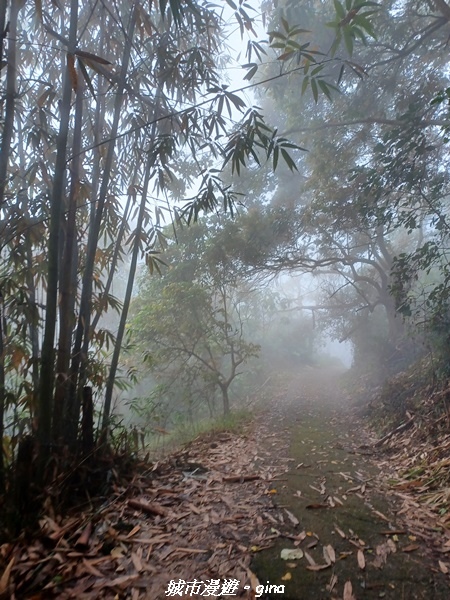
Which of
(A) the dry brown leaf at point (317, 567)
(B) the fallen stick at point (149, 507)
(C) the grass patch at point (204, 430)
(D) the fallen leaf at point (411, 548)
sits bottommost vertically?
(D) the fallen leaf at point (411, 548)

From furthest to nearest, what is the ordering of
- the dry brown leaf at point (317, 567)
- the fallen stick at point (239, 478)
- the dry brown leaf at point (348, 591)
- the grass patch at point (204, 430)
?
the grass patch at point (204, 430), the fallen stick at point (239, 478), the dry brown leaf at point (317, 567), the dry brown leaf at point (348, 591)

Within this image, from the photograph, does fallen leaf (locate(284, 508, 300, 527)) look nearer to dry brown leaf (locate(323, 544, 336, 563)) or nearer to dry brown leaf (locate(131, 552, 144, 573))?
dry brown leaf (locate(323, 544, 336, 563))

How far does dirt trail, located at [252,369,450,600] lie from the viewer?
70.2 inches

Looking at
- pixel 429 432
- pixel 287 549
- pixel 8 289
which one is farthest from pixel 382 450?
pixel 8 289

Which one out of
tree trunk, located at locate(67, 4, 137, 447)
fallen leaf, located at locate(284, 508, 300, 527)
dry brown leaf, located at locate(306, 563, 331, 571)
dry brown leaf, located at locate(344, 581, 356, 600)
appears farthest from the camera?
tree trunk, located at locate(67, 4, 137, 447)

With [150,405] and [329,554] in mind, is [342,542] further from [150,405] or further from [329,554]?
[150,405]

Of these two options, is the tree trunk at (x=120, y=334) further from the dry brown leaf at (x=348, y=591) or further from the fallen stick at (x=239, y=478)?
the dry brown leaf at (x=348, y=591)

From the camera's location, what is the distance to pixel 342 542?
7.09ft

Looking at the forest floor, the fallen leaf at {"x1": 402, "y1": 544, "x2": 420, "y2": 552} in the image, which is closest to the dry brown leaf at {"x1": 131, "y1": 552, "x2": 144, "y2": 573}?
the forest floor

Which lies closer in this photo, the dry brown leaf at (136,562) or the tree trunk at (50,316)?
the dry brown leaf at (136,562)

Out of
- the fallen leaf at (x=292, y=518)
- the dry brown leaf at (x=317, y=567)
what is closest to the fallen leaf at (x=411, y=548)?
the dry brown leaf at (x=317, y=567)

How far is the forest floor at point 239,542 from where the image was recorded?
1.77m

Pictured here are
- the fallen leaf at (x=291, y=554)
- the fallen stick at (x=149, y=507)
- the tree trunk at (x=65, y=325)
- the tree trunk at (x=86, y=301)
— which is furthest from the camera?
the tree trunk at (x=86, y=301)

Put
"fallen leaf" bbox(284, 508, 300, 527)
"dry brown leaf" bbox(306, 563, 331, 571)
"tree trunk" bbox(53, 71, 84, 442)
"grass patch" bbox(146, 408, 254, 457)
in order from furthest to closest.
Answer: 1. "grass patch" bbox(146, 408, 254, 457)
2. "tree trunk" bbox(53, 71, 84, 442)
3. "fallen leaf" bbox(284, 508, 300, 527)
4. "dry brown leaf" bbox(306, 563, 331, 571)
